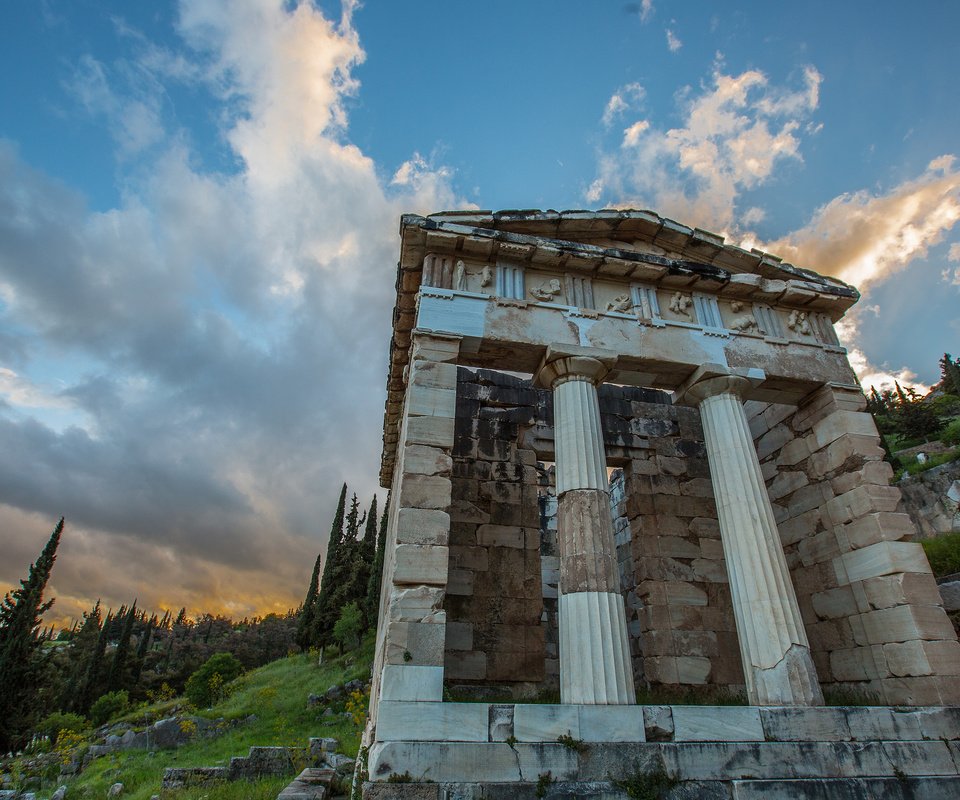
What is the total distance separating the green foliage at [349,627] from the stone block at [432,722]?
2774 centimetres

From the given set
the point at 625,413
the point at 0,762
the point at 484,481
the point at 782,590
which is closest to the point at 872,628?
the point at 782,590

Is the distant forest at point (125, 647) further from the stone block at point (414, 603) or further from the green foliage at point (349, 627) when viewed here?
the stone block at point (414, 603)

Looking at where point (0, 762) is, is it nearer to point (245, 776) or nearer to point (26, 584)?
point (26, 584)

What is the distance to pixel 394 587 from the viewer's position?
718 cm

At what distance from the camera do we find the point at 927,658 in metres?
8.38

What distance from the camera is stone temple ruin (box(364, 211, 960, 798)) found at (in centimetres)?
660

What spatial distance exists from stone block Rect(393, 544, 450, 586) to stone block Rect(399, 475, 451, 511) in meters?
0.61

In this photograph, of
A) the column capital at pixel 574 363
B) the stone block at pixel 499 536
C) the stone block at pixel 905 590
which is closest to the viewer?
the stone block at pixel 905 590

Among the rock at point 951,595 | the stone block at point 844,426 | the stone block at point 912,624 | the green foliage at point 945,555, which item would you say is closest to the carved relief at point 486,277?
the stone block at point 844,426

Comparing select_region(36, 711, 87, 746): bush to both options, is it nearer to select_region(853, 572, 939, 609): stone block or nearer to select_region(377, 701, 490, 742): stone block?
select_region(377, 701, 490, 742): stone block

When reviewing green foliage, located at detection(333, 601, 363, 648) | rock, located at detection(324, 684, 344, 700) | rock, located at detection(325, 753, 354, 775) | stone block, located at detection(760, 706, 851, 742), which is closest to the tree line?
green foliage, located at detection(333, 601, 363, 648)

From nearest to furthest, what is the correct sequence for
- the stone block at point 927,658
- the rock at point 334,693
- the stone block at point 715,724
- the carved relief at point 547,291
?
the stone block at point 715,724 < the stone block at point 927,658 < the carved relief at point 547,291 < the rock at point 334,693

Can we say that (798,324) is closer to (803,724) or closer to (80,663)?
(803,724)

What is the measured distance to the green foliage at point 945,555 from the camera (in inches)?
506
